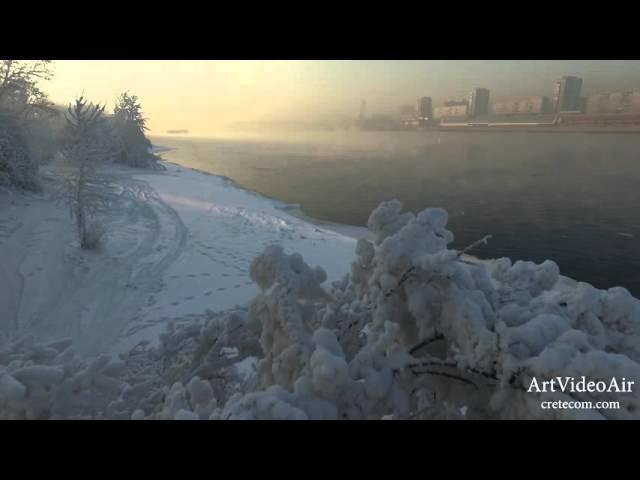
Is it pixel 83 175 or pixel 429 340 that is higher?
pixel 83 175

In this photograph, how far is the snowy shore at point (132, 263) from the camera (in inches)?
364

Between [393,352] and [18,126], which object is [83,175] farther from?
[393,352]

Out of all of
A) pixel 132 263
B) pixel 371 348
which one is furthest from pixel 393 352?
pixel 132 263

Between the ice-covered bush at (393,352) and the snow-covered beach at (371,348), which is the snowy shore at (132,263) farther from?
the ice-covered bush at (393,352)

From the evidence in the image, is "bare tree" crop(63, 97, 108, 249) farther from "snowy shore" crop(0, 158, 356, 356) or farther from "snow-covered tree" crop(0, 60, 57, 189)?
"snow-covered tree" crop(0, 60, 57, 189)

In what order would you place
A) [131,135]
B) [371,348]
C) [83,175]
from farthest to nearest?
1. [131,135]
2. [83,175]
3. [371,348]

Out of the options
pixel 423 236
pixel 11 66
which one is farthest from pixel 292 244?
pixel 11 66

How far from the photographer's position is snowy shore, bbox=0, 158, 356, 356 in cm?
924

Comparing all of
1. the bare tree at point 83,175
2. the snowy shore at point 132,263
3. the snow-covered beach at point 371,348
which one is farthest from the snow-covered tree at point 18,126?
the snow-covered beach at point 371,348

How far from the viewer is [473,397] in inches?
101

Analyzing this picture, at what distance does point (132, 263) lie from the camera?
1333 cm

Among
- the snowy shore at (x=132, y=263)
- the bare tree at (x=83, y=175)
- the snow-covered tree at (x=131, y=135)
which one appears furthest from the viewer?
the snow-covered tree at (x=131, y=135)
